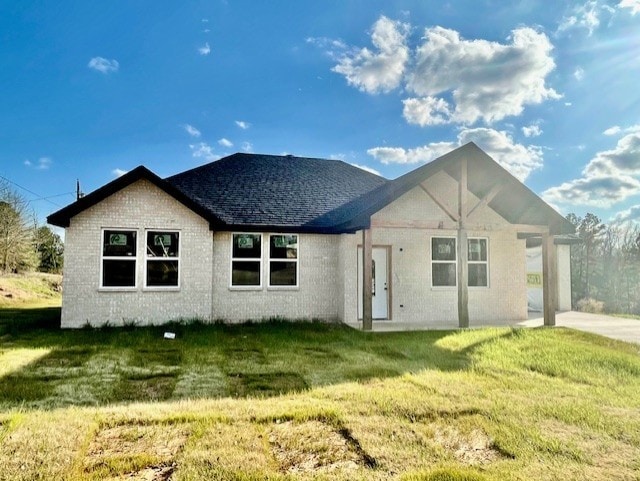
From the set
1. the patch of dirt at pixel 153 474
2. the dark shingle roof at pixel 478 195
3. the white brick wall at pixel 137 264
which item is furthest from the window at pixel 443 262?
the patch of dirt at pixel 153 474

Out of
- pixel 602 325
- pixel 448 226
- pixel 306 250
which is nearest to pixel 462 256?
pixel 448 226

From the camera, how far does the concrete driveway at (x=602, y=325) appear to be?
10438 millimetres

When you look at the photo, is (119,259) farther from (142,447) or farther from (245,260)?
(142,447)

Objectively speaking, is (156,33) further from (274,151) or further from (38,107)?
(38,107)

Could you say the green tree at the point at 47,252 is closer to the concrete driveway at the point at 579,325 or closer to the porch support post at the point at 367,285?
the concrete driveway at the point at 579,325

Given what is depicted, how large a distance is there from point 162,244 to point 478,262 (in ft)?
33.3

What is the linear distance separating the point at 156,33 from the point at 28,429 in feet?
40.0

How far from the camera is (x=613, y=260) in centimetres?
4203

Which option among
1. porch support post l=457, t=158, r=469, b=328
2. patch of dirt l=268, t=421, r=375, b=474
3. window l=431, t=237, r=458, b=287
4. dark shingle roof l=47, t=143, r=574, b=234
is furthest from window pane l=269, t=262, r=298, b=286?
patch of dirt l=268, t=421, r=375, b=474

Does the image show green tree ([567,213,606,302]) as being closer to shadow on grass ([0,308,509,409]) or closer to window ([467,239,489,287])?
window ([467,239,489,287])

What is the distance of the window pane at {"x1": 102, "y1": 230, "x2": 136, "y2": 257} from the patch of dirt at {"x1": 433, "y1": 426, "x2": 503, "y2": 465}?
1014 cm

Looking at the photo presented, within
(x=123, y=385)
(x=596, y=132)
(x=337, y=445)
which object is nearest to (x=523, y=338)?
(x=337, y=445)

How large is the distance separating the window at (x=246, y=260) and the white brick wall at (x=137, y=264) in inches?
33.0

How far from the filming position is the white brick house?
11367 millimetres
